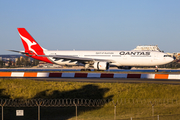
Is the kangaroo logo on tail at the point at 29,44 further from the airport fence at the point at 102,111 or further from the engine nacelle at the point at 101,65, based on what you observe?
the airport fence at the point at 102,111

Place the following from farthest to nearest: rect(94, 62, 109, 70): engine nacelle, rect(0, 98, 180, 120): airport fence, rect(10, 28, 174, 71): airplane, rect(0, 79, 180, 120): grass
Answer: rect(10, 28, 174, 71): airplane, rect(94, 62, 109, 70): engine nacelle, rect(0, 79, 180, 120): grass, rect(0, 98, 180, 120): airport fence

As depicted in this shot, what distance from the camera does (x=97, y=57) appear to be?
154 ft

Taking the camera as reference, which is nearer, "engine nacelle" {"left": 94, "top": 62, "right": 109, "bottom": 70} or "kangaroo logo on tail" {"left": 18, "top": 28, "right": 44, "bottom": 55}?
"engine nacelle" {"left": 94, "top": 62, "right": 109, "bottom": 70}

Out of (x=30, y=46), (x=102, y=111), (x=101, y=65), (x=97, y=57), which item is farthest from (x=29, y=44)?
(x=102, y=111)

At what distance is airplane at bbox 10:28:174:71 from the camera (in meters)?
44.2

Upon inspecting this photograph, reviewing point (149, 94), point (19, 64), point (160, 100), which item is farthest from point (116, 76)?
point (19, 64)

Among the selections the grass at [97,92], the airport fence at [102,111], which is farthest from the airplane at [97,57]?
the airport fence at [102,111]

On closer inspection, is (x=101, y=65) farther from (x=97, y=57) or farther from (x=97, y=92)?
(x=97, y=92)

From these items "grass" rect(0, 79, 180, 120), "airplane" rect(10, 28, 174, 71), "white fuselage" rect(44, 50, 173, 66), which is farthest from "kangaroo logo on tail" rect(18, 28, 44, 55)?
"grass" rect(0, 79, 180, 120)

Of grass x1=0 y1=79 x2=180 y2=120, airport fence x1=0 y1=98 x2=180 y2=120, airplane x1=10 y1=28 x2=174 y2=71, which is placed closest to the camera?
airport fence x1=0 y1=98 x2=180 y2=120

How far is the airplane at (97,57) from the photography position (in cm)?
4419

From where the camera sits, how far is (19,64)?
10650cm

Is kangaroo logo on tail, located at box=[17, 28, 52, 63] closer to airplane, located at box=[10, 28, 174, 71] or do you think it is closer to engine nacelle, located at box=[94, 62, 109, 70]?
airplane, located at box=[10, 28, 174, 71]

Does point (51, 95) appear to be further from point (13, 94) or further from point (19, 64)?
point (19, 64)
